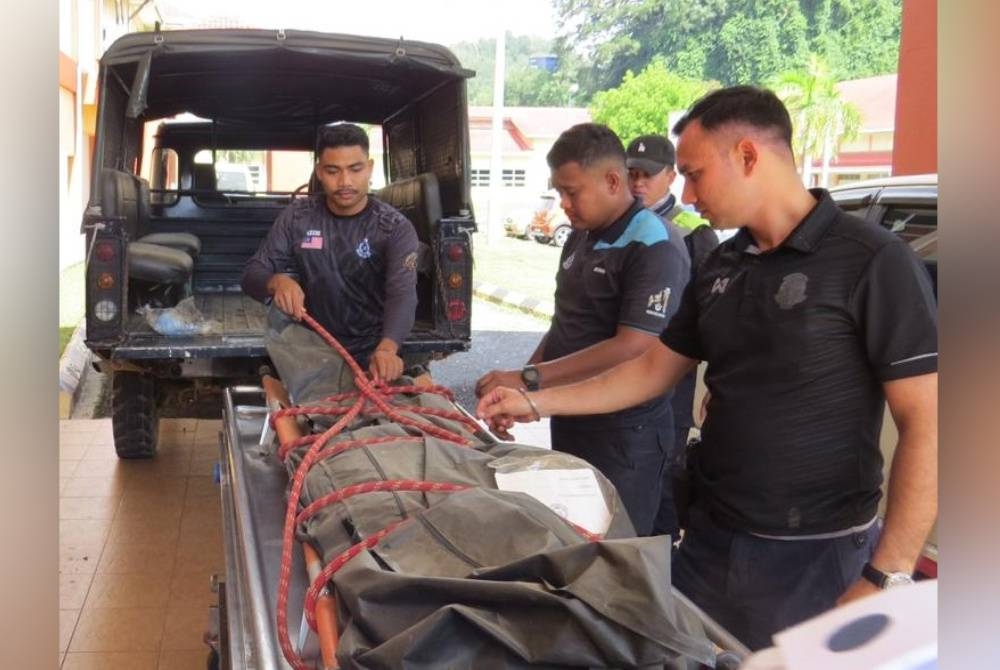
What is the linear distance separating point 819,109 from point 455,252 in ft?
63.7

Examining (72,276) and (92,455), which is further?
(72,276)

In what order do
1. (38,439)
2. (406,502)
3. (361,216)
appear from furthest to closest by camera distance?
(361,216) → (406,502) → (38,439)

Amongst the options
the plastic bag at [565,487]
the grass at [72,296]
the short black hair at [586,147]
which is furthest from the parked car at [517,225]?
the plastic bag at [565,487]

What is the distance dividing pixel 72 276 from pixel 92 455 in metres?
8.81

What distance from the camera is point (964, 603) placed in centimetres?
82

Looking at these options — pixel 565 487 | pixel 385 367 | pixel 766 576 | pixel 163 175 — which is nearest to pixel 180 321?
pixel 163 175

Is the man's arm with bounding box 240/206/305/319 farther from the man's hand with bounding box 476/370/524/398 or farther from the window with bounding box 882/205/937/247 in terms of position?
the window with bounding box 882/205/937/247

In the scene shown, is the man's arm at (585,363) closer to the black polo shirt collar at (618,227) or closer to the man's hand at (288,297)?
the black polo shirt collar at (618,227)

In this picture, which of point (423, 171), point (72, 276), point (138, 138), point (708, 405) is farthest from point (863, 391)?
point (72, 276)

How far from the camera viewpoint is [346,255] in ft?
13.4

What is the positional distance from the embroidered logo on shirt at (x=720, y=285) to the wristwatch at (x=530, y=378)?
0.92 m

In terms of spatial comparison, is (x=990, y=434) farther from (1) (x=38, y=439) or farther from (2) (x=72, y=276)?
(2) (x=72, y=276)

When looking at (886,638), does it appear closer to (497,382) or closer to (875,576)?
(875,576)

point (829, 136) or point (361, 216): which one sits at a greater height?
point (829, 136)
